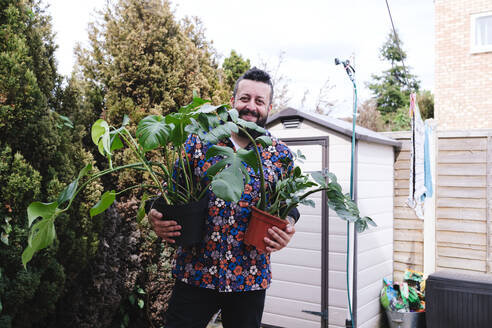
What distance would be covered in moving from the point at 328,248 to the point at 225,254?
1712mm

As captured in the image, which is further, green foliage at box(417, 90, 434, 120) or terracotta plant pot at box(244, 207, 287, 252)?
green foliage at box(417, 90, 434, 120)

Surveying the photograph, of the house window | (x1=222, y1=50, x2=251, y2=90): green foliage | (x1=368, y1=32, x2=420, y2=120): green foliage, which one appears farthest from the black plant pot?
(x1=368, y1=32, x2=420, y2=120): green foliage

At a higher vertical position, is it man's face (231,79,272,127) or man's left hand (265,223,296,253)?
man's face (231,79,272,127)

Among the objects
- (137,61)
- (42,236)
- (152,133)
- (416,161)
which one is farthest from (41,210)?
(416,161)

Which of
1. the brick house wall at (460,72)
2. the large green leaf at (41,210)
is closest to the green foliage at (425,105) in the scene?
the brick house wall at (460,72)

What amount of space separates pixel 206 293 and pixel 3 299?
0.96 m

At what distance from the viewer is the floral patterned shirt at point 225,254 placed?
1423mm

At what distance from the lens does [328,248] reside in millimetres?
2980

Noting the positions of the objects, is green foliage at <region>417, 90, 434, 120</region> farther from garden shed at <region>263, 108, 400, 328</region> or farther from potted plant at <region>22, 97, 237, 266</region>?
potted plant at <region>22, 97, 237, 266</region>

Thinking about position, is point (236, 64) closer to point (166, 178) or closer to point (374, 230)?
point (374, 230)

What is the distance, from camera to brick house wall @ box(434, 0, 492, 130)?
7.65m

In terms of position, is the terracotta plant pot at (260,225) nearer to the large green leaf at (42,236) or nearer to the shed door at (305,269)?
the large green leaf at (42,236)

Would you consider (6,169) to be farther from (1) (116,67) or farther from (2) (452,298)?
(2) (452,298)

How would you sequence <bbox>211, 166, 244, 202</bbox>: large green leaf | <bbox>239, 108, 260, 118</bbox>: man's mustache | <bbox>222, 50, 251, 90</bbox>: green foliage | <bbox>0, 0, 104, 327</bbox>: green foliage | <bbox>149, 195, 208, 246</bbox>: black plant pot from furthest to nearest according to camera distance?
1. <bbox>222, 50, 251, 90</bbox>: green foliage
2. <bbox>0, 0, 104, 327</bbox>: green foliage
3. <bbox>239, 108, 260, 118</bbox>: man's mustache
4. <bbox>149, 195, 208, 246</bbox>: black plant pot
5. <bbox>211, 166, 244, 202</bbox>: large green leaf
